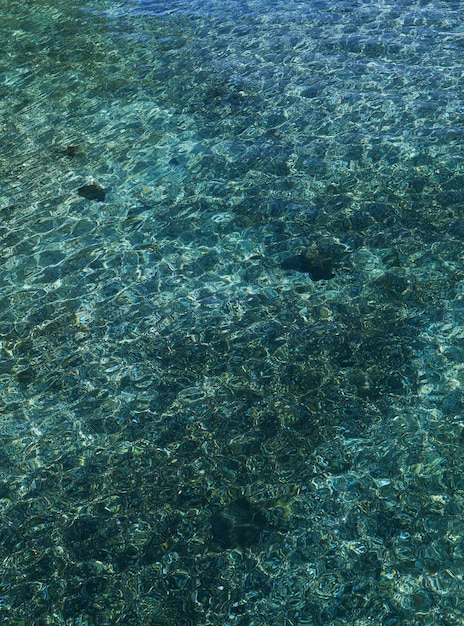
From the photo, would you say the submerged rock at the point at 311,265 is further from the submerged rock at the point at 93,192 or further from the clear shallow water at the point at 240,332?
the submerged rock at the point at 93,192

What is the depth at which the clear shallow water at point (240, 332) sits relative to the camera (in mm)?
3688

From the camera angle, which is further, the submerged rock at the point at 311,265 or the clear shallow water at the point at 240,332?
the submerged rock at the point at 311,265

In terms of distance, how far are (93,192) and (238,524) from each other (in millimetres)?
3553

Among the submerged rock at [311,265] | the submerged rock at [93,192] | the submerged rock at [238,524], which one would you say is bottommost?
the submerged rock at [238,524]

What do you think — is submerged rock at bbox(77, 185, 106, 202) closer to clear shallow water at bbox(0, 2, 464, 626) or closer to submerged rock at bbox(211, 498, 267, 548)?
clear shallow water at bbox(0, 2, 464, 626)

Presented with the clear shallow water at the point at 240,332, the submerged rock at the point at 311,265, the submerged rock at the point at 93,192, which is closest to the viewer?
the clear shallow water at the point at 240,332

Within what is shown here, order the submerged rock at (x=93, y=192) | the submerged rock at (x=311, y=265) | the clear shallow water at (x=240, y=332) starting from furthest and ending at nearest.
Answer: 1. the submerged rock at (x=93, y=192)
2. the submerged rock at (x=311, y=265)
3. the clear shallow water at (x=240, y=332)

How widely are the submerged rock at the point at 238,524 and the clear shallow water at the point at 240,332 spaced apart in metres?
0.01

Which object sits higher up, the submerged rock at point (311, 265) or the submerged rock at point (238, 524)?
the submerged rock at point (311, 265)

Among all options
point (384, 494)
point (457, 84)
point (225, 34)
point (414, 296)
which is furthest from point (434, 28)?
point (384, 494)

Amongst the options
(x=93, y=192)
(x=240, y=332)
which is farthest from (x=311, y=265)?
(x=93, y=192)

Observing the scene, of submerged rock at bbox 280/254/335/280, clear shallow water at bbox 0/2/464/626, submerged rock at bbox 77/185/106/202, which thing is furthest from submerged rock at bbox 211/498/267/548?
submerged rock at bbox 77/185/106/202

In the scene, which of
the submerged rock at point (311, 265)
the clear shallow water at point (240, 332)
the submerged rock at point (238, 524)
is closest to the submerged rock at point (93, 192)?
the clear shallow water at point (240, 332)

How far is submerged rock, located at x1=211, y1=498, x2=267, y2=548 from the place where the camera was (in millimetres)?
3785
